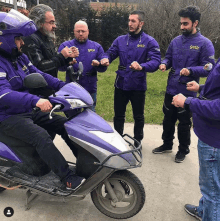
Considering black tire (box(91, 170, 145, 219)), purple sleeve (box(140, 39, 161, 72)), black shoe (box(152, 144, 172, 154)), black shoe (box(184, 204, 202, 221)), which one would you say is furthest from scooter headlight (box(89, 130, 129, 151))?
black shoe (box(152, 144, 172, 154))

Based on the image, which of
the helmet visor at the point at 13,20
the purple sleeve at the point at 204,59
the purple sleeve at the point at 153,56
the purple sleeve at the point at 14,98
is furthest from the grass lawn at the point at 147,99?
the helmet visor at the point at 13,20

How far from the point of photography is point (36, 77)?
207 cm

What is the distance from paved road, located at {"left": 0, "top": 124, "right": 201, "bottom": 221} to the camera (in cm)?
242

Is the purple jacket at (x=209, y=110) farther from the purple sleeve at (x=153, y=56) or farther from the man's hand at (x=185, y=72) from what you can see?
the purple sleeve at (x=153, y=56)

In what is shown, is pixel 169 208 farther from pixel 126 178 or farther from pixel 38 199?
pixel 38 199

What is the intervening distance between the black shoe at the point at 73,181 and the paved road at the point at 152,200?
377 mm

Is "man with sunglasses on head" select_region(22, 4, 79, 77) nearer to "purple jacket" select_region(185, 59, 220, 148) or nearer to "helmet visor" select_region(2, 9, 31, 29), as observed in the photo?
"helmet visor" select_region(2, 9, 31, 29)

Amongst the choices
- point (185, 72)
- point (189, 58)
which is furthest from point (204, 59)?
point (185, 72)

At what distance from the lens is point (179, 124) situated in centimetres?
352

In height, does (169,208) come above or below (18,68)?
below

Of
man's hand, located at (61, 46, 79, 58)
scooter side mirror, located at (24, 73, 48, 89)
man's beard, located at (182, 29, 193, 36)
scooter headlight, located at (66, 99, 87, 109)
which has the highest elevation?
man's beard, located at (182, 29, 193, 36)

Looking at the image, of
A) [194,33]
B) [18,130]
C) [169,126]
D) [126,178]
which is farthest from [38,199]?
[194,33]

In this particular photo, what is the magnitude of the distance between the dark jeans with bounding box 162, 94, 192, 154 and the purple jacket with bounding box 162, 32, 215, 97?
24cm

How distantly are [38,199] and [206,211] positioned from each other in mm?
1745
